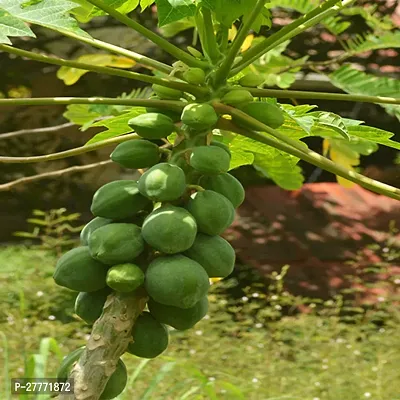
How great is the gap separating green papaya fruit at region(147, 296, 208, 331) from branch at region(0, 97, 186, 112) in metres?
0.21

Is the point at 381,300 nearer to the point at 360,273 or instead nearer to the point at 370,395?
the point at 360,273

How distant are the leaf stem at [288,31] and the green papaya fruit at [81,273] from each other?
0.89 feet

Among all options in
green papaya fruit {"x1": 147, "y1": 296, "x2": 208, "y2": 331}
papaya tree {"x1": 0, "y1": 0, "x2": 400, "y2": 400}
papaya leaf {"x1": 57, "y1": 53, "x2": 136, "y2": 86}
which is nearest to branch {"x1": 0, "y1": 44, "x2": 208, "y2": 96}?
papaya tree {"x1": 0, "y1": 0, "x2": 400, "y2": 400}

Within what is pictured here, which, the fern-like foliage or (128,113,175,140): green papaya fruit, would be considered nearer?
(128,113,175,140): green papaya fruit

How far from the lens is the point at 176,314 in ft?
2.51

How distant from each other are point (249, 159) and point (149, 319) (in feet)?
1.05

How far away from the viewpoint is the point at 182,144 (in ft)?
2.67

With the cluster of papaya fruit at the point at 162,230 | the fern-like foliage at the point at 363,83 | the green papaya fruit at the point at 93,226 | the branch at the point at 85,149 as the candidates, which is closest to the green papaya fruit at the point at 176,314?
the cluster of papaya fruit at the point at 162,230

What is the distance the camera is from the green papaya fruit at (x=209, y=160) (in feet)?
2.46

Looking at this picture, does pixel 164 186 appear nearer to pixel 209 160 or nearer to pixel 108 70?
pixel 209 160

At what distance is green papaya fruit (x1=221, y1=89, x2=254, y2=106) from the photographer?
0.80 metres

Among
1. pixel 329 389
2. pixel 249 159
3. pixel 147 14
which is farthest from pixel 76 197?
pixel 249 159

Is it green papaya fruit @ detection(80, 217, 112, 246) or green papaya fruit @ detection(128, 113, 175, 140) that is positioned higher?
green papaya fruit @ detection(128, 113, 175, 140)

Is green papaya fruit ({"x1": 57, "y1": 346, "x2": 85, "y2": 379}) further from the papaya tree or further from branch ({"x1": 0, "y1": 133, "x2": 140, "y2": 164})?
branch ({"x1": 0, "y1": 133, "x2": 140, "y2": 164})
